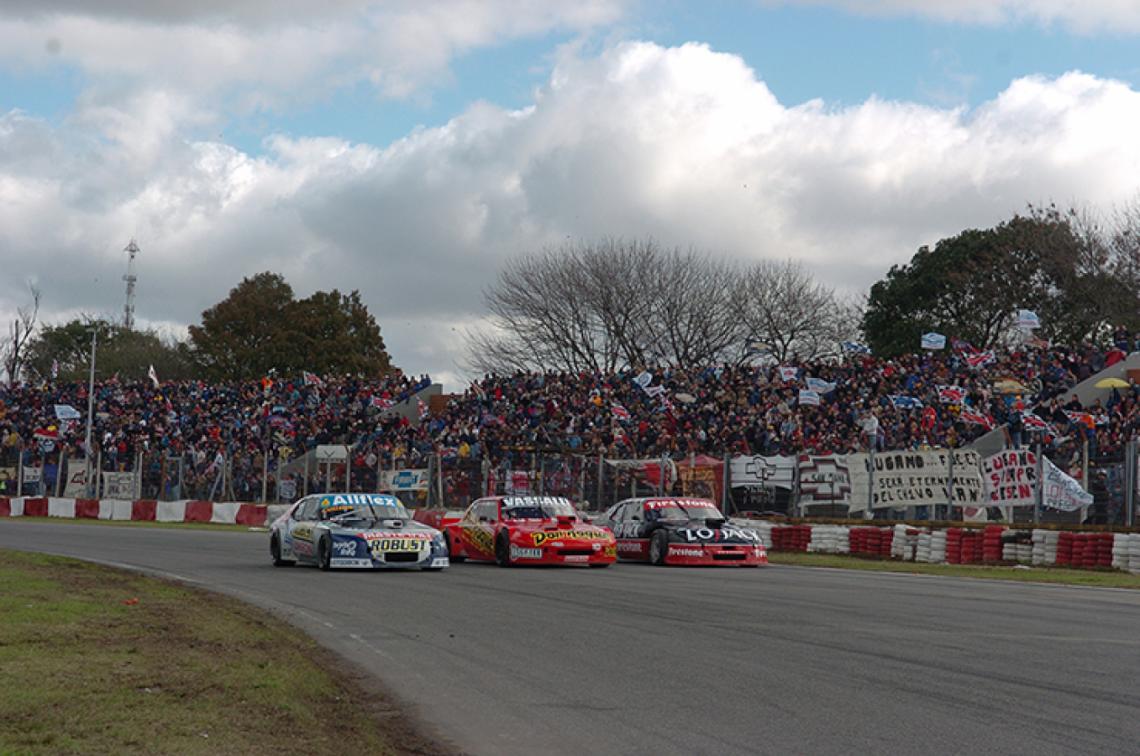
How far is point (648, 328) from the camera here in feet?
212

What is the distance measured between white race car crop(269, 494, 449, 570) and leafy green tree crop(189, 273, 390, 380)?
199 ft

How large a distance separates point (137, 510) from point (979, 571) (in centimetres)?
3112

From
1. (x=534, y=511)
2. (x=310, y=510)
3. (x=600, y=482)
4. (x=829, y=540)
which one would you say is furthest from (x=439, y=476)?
(x=310, y=510)

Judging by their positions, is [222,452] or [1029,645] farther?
[222,452]

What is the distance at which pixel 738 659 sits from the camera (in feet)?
35.5

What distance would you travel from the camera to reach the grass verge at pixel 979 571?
68.2 feet

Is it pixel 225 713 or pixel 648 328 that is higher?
pixel 648 328

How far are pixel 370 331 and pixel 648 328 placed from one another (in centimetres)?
2955

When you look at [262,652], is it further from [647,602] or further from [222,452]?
[222,452]

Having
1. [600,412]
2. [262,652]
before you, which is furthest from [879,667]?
[600,412]

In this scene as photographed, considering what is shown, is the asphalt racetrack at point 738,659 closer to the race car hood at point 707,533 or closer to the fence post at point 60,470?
the race car hood at point 707,533

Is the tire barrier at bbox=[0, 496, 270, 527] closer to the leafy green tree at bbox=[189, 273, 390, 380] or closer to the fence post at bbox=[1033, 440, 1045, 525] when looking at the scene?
the fence post at bbox=[1033, 440, 1045, 525]

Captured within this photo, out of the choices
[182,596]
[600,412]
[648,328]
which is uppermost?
[648,328]

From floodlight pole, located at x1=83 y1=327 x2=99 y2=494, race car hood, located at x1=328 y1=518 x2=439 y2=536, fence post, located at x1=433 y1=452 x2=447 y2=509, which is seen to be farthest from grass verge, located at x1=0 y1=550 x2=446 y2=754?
floodlight pole, located at x1=83 y1=327 x2=99 y2=494
